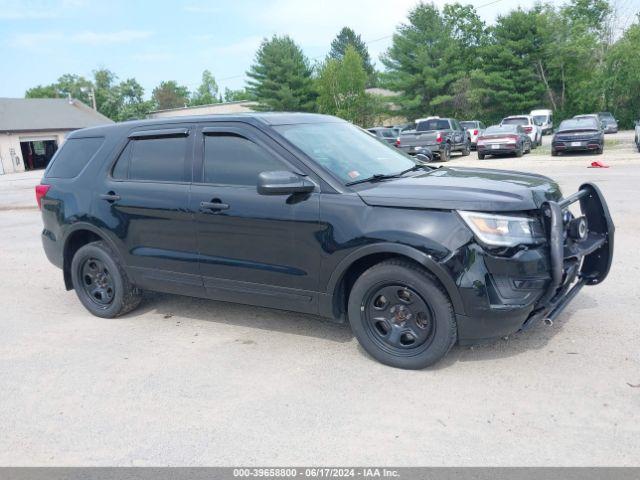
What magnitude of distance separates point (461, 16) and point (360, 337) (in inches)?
2229

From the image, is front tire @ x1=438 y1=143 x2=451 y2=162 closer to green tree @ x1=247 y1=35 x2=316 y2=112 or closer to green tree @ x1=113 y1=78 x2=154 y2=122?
green tree @ x1=247 y1=35 x2=316 y2=112

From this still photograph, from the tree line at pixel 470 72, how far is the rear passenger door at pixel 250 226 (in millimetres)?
44037

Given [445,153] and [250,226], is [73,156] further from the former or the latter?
[445,153]

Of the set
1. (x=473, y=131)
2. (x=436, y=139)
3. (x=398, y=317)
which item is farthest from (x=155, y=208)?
(x=473, y=131)

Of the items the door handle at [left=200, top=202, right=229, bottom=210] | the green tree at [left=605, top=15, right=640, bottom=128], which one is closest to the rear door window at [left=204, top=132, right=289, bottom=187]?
the door handle at [left=200, top=202, right=229, bottom=210]

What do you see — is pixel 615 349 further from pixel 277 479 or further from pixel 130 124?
pixel 130 124

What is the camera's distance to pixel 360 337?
422 cm

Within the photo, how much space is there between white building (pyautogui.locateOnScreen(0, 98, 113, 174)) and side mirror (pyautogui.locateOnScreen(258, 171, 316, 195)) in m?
43.8

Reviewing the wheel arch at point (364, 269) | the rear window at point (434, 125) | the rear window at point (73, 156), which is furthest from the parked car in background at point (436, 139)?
the wheel arch at point (364, 269)

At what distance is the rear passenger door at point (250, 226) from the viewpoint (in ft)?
14.1

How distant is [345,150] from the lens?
15.6 ft

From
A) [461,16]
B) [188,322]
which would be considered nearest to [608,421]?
[188,322]

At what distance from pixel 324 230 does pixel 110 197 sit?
224cm

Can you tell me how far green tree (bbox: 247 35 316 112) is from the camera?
2099 inches
